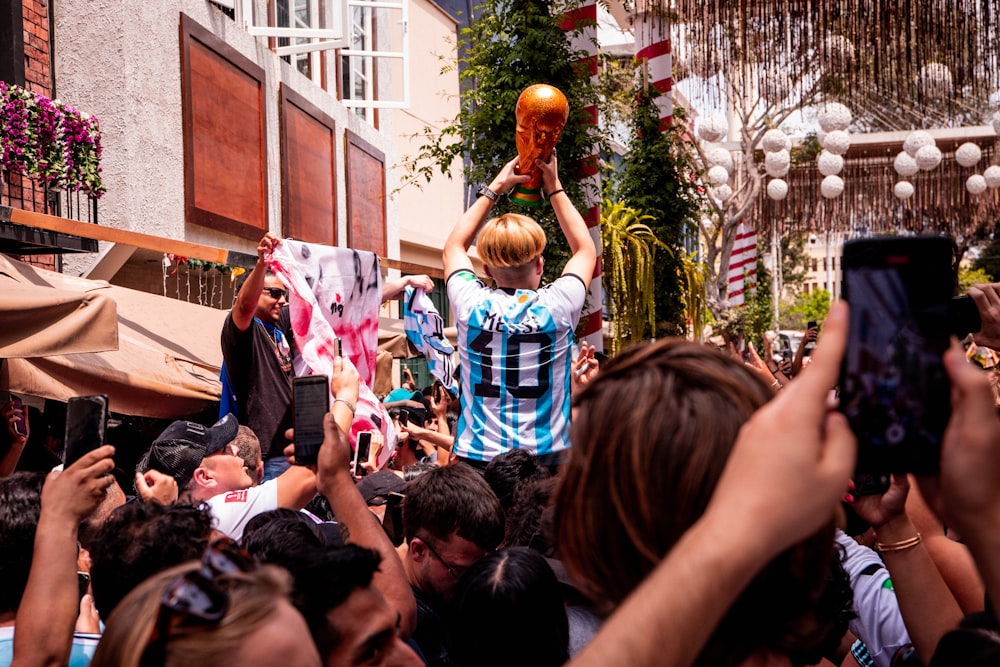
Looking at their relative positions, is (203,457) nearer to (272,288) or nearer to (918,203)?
(272,288)

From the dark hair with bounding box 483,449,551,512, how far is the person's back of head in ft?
2.19

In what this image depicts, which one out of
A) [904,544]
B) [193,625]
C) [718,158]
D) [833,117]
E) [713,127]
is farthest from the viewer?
[718,158]

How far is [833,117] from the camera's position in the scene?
1644cm

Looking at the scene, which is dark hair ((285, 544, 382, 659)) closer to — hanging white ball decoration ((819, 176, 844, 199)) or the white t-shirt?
the white t-shirt

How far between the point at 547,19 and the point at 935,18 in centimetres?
246

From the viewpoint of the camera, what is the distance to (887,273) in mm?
1194

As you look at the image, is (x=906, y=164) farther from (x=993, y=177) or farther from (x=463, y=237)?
(x=463, y=237)

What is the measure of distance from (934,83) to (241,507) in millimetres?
5992

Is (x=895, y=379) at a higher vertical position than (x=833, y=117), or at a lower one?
lower

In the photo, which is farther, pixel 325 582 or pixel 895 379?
pixel 325 582

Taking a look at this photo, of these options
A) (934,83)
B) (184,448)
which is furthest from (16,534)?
(934,83)

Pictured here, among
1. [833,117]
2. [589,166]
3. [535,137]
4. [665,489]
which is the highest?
[833,117]

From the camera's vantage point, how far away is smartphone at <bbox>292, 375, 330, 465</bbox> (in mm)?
2346

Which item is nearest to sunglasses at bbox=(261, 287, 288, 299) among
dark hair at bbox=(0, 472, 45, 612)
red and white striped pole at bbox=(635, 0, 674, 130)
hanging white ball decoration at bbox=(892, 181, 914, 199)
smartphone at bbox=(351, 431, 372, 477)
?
smartphone at bbox=(351, 431, 372, 477)
